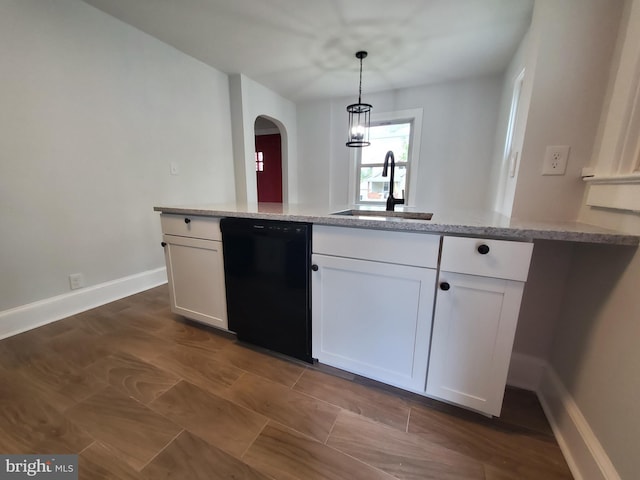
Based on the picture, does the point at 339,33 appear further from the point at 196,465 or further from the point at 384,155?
the point at 196,465

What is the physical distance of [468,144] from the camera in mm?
3305

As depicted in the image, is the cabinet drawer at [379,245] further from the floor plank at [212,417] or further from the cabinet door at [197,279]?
the floor plank at [212,417]

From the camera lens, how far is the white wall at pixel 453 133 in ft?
10.4

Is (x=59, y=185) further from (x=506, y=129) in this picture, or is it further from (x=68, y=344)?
(x=506, y=129)

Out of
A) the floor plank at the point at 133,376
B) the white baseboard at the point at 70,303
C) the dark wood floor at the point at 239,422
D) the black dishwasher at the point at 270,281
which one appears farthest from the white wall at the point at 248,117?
the dark wood floor at the point at 239,422

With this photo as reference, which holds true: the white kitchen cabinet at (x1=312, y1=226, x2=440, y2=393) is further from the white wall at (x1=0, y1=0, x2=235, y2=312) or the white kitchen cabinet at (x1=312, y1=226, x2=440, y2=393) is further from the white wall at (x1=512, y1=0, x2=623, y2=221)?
the white wall at (x1=0, y1=0, x2=235, y2=312)

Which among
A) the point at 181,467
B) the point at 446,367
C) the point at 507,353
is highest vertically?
the point at 507,353

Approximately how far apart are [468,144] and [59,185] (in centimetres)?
421

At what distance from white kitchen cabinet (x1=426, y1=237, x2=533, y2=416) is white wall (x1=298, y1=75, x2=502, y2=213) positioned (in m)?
2.45

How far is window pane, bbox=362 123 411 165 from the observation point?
12.2 feet

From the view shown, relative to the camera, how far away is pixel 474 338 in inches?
40.8

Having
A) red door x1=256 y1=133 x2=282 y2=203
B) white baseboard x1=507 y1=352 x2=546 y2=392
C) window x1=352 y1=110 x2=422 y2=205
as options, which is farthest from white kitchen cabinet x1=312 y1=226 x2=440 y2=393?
red door x1=256 y1=133 x2=282 y2=203

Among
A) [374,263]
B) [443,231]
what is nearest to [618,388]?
[443,231]

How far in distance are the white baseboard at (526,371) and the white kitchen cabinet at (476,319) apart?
16.4 inches
